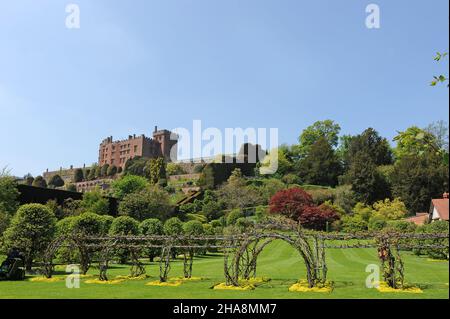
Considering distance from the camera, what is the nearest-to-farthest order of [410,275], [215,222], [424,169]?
Answer: 1. [410,275]
2. [215,222]
3. [424,169]

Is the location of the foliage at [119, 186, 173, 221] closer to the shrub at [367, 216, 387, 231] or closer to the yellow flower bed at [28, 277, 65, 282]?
the shrub at [367, 216, 387, 231]

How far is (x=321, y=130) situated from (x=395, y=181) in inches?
1391

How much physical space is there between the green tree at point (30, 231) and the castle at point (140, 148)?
9222 centimetres

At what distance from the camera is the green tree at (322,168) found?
231 feet

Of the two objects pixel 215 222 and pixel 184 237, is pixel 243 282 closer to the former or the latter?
pixel 184 237

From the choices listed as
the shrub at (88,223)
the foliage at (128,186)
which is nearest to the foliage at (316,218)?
the foliage at (128,186)

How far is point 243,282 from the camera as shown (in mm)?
15734

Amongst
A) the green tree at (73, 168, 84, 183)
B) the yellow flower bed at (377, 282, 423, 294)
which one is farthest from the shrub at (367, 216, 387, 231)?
the green tree at (73, 168, 84, 183)

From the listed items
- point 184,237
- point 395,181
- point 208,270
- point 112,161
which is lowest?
point 208,270

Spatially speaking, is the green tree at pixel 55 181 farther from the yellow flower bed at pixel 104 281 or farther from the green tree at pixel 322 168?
the yellow flower bed at pixel 104 281

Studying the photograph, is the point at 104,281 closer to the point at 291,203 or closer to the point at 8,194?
the point at 8,194

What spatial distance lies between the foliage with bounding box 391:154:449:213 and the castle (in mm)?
69681

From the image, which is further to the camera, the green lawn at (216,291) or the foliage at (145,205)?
the foliage at (145,205)

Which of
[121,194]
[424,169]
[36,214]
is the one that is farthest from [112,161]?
[36,214]
